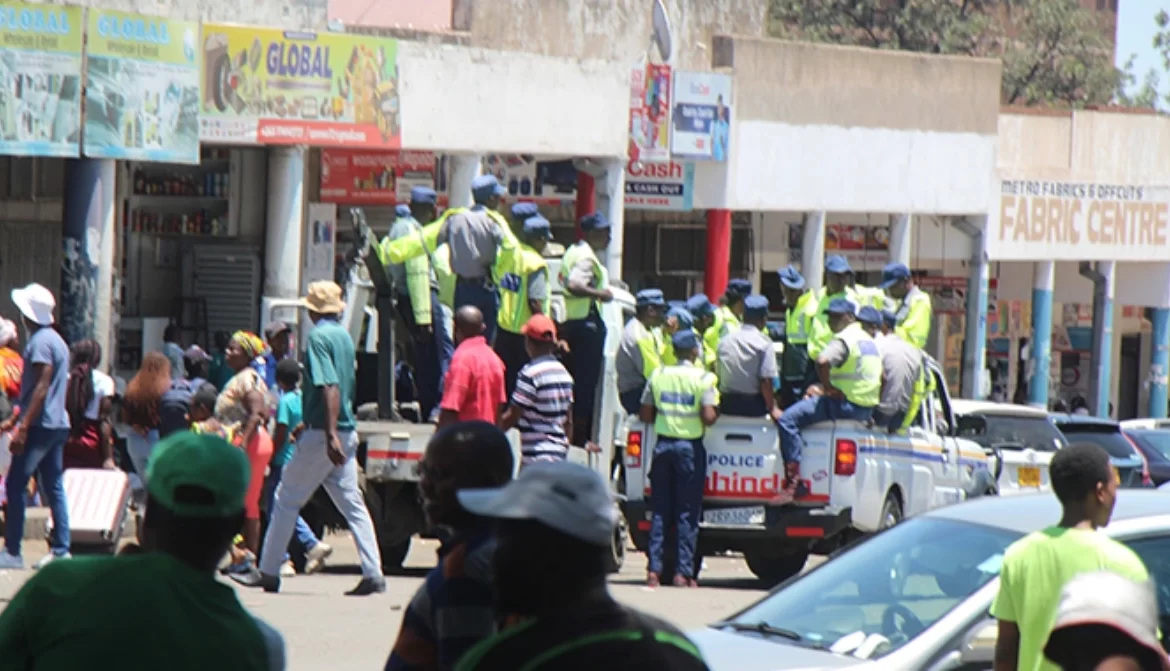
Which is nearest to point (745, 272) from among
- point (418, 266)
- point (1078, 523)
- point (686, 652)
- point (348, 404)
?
point (418, 266)

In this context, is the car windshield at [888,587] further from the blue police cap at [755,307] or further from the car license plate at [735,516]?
the blue police cap at [755,307]

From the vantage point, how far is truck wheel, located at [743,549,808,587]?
51.5ft

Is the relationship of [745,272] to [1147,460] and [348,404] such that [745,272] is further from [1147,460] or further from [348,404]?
[348,404]

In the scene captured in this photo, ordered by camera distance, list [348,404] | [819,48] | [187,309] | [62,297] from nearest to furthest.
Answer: [348,404] → [62,297] → [187,309] → [819,48]

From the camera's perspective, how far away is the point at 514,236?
15000 mm

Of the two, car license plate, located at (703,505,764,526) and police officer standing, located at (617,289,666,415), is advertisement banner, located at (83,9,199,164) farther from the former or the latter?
car license plate, located at (703,505,764,526)

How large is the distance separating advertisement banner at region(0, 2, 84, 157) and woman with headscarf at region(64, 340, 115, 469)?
378cm

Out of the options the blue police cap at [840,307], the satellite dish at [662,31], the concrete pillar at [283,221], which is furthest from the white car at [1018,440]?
the satellite dish at [662,31]

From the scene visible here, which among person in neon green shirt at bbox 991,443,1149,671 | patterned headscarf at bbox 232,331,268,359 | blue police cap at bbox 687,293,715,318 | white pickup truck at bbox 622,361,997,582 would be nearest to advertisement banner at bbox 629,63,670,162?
blue police cap at bbox 687,293,715,318

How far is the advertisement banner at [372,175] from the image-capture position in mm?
23141

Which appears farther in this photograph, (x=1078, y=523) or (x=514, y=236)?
(x=514, y=236)

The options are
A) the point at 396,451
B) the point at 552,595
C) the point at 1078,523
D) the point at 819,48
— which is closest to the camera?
the point at 552,595

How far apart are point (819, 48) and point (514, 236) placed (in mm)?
15696

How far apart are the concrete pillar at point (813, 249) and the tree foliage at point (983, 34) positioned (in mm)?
19914
